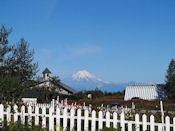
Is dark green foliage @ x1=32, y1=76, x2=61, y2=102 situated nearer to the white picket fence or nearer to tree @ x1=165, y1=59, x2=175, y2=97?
tree @ x1=165, y1=59, x2=175, y2=97

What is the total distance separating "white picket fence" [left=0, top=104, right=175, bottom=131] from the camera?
286 inches

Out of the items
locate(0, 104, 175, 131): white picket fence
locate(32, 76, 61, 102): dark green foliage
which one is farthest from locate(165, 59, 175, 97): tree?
locate(0, 104, 175, 131): white picket fence

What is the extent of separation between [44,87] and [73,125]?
25.1 m

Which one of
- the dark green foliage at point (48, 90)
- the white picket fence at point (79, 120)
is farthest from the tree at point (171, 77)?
the white picket fence at point (79, 120)

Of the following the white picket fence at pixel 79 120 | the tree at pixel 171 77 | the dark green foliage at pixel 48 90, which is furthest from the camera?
the tree at pixel 171 77

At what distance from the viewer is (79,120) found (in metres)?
8.03

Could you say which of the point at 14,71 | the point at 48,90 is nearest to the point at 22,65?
the point at 14,71

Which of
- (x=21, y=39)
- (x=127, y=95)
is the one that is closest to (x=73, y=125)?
(x=21, y=39)

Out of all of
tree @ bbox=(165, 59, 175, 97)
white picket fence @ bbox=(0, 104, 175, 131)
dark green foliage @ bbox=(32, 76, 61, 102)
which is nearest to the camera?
white picket fence @ bbox=(0, 104, 175, 131)

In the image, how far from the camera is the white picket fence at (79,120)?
7270 millimetres

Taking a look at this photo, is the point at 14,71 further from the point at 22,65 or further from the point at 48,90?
the point at 48,90

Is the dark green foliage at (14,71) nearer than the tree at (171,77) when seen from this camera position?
Yes

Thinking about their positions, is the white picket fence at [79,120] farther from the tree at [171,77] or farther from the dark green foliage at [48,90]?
the tree at [171,77]

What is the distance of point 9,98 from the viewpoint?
10.9m
